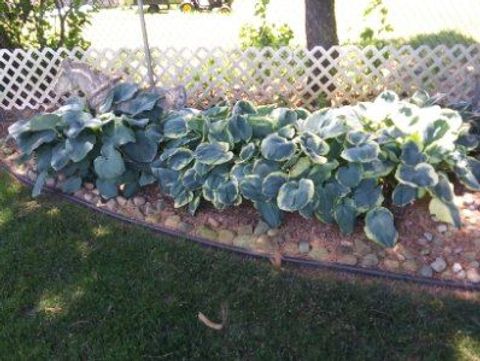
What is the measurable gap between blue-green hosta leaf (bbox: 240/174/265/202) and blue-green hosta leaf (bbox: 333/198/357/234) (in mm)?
484

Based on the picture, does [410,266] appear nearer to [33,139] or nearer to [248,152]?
[248,152]

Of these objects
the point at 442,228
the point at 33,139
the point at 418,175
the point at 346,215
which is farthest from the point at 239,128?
the point at 33,139

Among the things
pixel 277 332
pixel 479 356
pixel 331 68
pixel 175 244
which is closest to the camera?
pixel 479 356

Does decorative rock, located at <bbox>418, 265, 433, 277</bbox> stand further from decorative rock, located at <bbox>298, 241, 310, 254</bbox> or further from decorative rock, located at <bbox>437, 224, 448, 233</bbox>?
decorative rock, located at <bbox>298, 241, 310, 254</bbox>

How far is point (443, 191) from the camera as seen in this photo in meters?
2.97

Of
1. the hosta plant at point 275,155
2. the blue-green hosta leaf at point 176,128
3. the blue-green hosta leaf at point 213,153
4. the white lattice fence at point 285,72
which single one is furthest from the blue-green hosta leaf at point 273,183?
the white lattice fence at point 285,72

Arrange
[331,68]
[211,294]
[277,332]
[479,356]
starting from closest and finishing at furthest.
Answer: [479,356], [277,332], [211,294], [331,68]

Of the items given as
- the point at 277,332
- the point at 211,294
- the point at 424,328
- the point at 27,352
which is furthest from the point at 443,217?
the point at 27,352

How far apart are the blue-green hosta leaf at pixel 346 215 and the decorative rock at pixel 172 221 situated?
1099mm

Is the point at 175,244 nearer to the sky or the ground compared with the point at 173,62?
nearer to the ground

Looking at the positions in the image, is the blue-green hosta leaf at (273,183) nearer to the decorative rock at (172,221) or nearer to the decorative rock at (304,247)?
the decorative rock at (304,247)

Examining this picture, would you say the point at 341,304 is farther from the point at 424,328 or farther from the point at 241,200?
the point at 241,200

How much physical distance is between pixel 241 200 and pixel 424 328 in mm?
1347

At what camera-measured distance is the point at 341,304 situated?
278 cm
